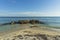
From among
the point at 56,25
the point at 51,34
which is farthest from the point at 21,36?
the point at 56,25

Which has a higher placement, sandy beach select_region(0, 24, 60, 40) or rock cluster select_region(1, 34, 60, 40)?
sandy beach select_region(0, 24, 60, 40)

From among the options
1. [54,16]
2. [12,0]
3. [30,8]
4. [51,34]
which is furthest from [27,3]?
[51,34]

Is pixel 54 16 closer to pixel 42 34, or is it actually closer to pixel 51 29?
pixel 51 29

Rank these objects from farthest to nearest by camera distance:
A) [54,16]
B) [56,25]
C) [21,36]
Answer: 1. [56,25]
2. [54,16]
3. [21,36]

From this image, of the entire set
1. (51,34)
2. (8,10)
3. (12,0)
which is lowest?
(51,34)

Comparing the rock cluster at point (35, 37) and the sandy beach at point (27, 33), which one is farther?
the sandy beach at point (27, 33)

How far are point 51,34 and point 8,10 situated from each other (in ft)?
3.68

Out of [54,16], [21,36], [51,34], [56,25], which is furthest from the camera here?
[56,25]

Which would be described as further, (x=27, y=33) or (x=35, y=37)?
(x=27, y=33)

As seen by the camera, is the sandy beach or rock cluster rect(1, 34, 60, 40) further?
the sandy beach

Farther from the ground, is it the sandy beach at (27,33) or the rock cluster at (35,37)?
the sandy beach at (27,33)

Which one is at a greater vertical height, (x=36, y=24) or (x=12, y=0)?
(x=12, y=0)

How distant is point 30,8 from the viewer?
8.53 feet

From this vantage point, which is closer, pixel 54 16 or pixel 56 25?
pixel 54 16
